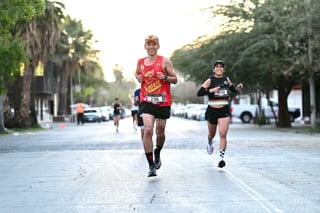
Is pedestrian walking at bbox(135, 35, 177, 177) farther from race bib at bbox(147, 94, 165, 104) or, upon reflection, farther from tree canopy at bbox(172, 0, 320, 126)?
tree canopy at bbox(172, 0, 320, 126)

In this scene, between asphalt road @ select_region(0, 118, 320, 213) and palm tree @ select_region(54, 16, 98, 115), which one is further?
palm tree @ select_region(54, 16, 98, 115)

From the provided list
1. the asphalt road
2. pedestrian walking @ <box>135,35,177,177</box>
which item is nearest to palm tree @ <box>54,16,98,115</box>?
the asphalt road

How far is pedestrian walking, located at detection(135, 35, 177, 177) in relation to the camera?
9.27 m

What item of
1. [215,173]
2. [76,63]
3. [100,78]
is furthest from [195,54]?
[100,78]

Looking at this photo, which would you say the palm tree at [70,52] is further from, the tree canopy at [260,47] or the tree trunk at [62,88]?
the tree canopy at [260,47]

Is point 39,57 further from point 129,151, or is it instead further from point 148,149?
point 148,149

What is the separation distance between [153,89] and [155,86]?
0.20 feet

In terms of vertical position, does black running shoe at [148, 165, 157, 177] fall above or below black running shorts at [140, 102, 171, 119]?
below

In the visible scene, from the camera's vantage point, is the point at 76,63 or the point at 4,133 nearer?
the point at 4,133

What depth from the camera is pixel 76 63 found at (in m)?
58.0

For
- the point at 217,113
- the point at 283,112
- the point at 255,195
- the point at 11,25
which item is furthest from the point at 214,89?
the point at 283,112

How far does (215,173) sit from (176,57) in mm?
23275

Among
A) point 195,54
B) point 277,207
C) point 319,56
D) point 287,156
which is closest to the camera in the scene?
point 277,207

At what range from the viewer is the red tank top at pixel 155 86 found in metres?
9.28
